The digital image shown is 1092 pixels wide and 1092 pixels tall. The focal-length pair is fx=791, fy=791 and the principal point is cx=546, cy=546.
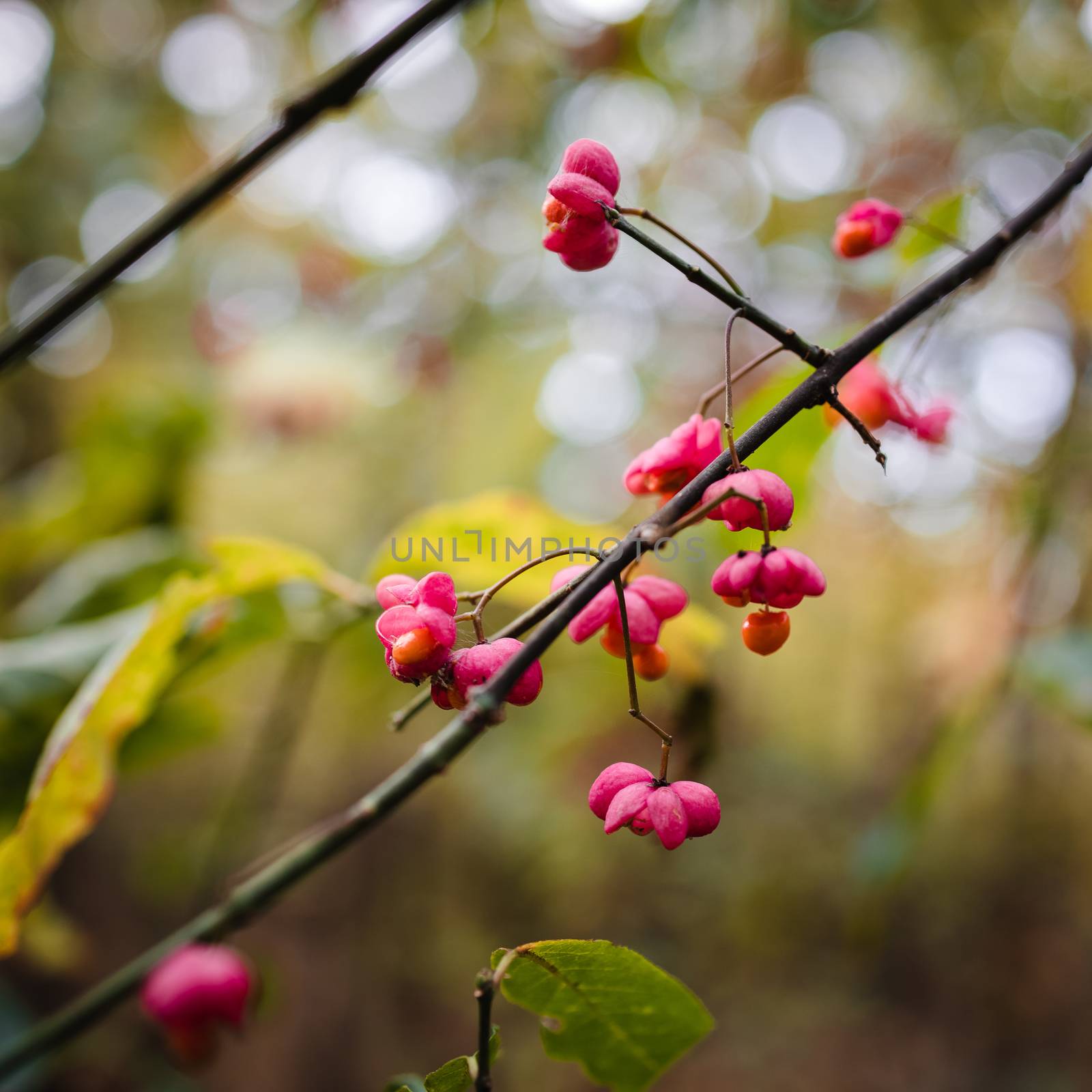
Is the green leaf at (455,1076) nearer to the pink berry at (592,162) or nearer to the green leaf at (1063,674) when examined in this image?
the pink berry at (592,162)

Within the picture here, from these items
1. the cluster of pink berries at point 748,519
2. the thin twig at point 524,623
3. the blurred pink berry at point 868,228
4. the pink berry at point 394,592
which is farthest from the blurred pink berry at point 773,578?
the blurred pink berry at point 868,228

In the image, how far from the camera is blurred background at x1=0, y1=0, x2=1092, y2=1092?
1.63m

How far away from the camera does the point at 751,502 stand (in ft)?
1.69

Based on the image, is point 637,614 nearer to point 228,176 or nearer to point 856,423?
point 856,423

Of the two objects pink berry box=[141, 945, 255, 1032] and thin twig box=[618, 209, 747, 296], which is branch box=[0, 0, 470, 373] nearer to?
thin twig box=[618, 209, 747, 296]

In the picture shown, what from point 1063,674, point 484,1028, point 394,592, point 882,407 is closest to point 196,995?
point 484,1028

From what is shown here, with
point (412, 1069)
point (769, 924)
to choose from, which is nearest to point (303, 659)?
point (412, 1069)

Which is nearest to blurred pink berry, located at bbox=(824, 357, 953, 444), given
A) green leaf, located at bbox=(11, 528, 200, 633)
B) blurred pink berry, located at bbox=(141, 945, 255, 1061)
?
blurred pink berry, located at bbox=(141, 945, 255, 1061)

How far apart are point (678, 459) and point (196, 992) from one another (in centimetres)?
48

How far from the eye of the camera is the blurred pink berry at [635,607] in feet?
1.86

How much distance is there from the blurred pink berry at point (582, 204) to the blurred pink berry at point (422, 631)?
10.7 inches

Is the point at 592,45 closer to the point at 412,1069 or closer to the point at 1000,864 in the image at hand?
the point at 412,1069

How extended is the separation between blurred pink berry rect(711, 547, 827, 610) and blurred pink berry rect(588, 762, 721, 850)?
0.14 meters

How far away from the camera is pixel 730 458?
0.54 meters
